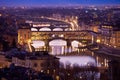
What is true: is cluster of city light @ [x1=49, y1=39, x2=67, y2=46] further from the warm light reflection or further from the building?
the building

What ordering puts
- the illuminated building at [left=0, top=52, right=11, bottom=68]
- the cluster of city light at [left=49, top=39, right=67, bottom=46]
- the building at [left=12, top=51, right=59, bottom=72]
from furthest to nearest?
the cluster of city light at [left=49, top=39, right=67, bottom=46], the building at [left=12, top=51, right=59, bottom=72], the illuminated building at [left=0, top=52, right=11, bottom=68]

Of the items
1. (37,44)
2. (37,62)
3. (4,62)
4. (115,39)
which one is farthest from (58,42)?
(4,62)

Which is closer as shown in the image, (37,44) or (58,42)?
(37,44)

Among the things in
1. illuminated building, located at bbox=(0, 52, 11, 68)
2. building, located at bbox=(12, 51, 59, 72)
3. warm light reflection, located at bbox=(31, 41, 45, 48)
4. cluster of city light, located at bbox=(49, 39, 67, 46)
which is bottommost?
cluster of city light, located at bbox=(49, 39, 67, 46)

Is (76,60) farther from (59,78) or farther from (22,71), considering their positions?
(22,71)

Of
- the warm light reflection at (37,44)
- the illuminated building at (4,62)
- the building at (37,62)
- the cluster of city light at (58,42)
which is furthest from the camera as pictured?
the cluster of city light at (58,42)

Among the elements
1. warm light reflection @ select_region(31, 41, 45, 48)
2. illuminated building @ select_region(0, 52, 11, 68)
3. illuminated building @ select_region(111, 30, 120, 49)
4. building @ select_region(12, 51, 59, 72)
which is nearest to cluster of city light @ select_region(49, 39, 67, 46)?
warm light reflection @ select_region(31, 41, 45, 48)

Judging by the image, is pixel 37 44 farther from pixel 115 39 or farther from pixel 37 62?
pixel 37 62

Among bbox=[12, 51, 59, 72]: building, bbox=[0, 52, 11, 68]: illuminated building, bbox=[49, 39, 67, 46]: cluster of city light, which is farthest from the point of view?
bbox=[49, 39, 67, 46]: cluster of city light

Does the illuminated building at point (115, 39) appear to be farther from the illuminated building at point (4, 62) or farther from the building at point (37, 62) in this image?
the illuminated building at point (4, 62)

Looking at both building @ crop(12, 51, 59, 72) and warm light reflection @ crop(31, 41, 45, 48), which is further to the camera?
warm light reflection @ crop(31, 41, 45, 48)

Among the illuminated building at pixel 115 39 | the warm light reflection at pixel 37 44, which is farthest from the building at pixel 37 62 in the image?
the illuminated building at pixel 115 39

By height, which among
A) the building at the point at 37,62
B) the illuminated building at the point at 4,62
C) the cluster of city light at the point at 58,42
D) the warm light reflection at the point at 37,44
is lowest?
the cluster of city light at the point at 58,42

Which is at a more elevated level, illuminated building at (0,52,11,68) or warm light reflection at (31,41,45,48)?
illuminated building at (0,52,11,68)
